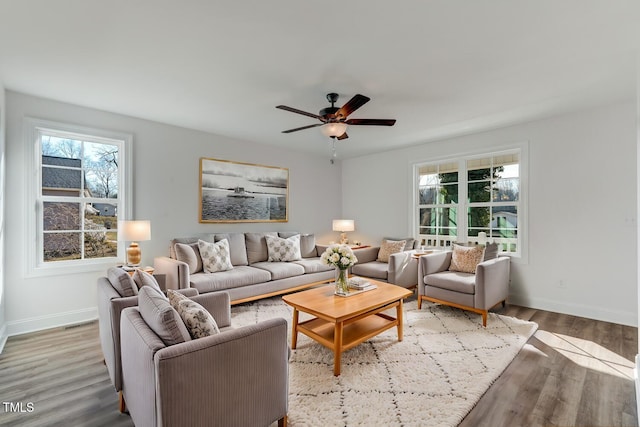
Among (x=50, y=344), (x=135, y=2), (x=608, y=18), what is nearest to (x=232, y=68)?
(x=135, y=2)

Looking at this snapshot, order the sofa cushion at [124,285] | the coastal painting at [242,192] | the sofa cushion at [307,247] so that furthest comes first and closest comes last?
the sofa cushion at [307,247] < the coastal painting at [242,192] < the sofa cushion at [124,285]

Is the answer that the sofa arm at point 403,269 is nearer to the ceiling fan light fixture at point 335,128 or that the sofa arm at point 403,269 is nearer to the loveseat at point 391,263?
the loveseat at point 391,263

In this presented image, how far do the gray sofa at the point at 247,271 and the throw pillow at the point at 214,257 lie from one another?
77mm

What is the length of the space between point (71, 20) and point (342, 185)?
5104 millimetres

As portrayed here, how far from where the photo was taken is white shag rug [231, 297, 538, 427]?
75.6 inches

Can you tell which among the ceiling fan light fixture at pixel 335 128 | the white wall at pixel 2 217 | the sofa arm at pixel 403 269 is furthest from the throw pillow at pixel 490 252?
the white wall at pixel 2 217

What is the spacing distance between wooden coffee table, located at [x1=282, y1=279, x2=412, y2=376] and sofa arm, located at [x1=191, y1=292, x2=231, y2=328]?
642 millimetres

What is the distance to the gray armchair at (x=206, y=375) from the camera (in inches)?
51.8

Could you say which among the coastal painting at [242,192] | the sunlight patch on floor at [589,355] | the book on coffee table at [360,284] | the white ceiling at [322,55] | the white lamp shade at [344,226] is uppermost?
the white ceiling at [322,55]

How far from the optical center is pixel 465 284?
11.6 ft

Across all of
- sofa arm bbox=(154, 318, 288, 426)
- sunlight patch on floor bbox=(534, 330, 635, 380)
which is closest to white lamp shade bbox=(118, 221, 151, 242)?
sofa arm bbox=(154, 318, 288, 426)

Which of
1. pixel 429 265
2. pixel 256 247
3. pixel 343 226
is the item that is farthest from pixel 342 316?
pixel 343 226

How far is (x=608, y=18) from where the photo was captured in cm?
197

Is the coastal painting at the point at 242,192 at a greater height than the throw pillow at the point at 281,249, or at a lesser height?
greater
